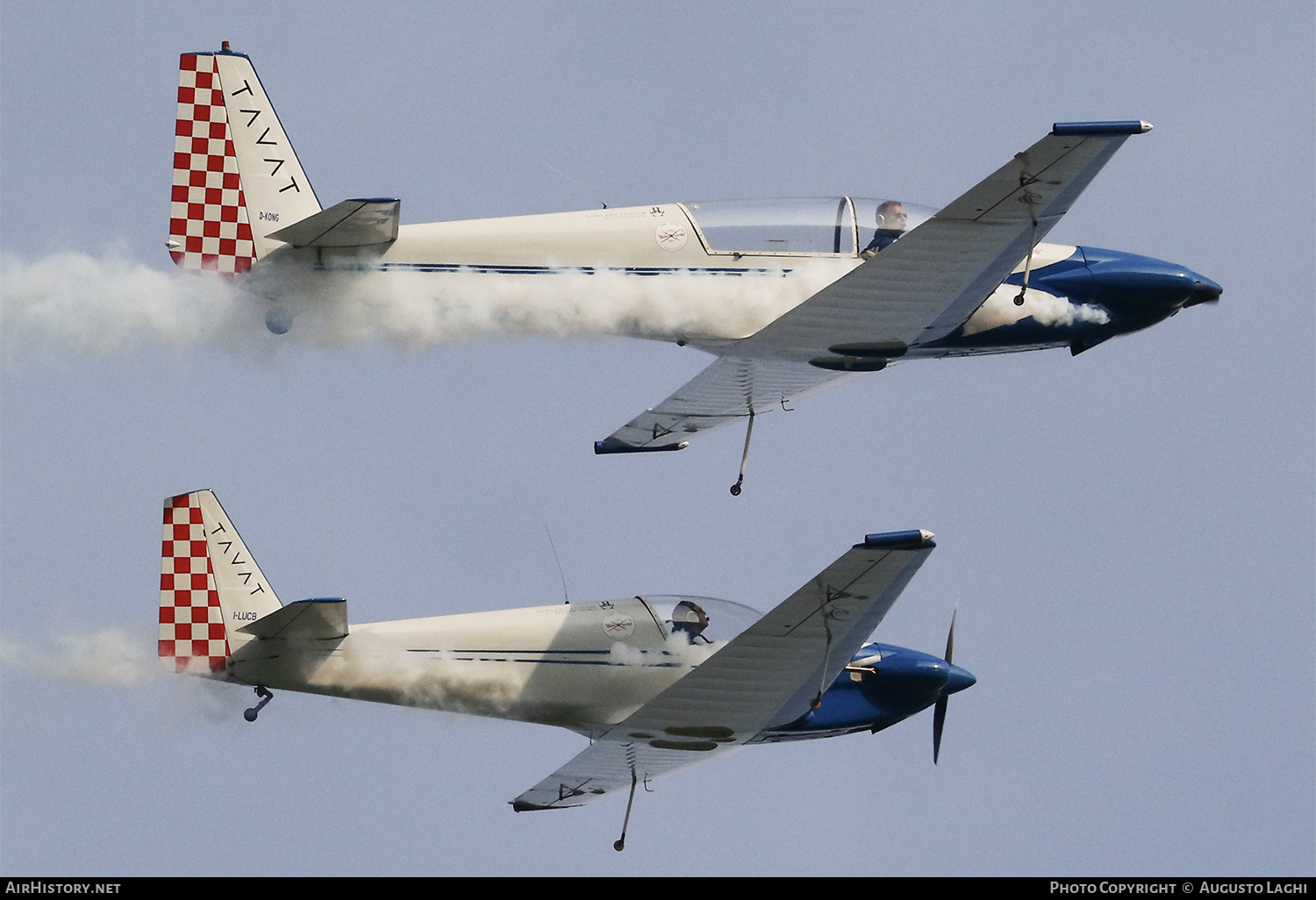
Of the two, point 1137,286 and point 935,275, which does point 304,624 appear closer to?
point 935,275

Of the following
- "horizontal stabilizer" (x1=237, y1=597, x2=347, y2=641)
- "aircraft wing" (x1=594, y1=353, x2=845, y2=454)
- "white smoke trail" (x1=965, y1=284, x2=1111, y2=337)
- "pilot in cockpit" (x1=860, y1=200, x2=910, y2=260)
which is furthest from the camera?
"aircraft wing" (x1=594, y1=353, x2=845, y2=454)

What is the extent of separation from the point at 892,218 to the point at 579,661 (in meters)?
5.52

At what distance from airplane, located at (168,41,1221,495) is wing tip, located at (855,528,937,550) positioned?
10.4ft

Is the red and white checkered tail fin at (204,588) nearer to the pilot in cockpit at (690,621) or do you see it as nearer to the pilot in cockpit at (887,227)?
the pilot in cockpit at (690,621)

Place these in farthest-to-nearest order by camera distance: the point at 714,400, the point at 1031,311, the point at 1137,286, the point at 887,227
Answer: the point at 714,400
the point at 1137,286
the point at 1031,311
the point at 887,227

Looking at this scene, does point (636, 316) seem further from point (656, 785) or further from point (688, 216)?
point (656, 785)

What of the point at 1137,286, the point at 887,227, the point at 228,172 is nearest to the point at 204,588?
the point at 228,172

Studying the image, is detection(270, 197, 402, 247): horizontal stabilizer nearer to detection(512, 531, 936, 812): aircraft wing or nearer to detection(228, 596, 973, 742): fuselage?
detection(228, 596, 973, 742): fuselage

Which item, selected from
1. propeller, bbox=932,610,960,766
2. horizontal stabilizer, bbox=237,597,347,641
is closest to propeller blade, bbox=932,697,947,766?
propeller, bbox=932,610,960,766

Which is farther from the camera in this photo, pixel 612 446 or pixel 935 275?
pixel 612 446

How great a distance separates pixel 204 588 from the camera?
24688 millimetres

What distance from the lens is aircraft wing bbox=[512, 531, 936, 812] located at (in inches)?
869

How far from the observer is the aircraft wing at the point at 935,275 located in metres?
21.9
